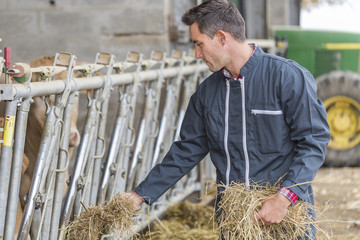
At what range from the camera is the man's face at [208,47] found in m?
2.86

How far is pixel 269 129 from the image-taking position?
9.50ft

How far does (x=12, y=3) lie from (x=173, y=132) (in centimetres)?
205

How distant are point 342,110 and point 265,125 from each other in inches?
254

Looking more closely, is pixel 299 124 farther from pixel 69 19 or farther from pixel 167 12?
pixel 69 19

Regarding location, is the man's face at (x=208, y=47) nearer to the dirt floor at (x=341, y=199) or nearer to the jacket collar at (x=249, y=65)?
the jacket collar at (x=249, y=65)

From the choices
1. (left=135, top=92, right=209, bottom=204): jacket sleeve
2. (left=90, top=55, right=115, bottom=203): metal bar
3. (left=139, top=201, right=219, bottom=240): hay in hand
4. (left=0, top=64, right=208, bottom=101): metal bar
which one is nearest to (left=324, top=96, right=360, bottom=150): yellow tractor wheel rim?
(left=139, top=201, right=219, bottom=240): hay in hand

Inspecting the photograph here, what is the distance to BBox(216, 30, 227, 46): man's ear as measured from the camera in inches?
112

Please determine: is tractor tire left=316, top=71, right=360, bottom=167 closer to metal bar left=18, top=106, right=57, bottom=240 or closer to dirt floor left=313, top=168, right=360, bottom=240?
dirt floor left=313, top=168, right=360, bottom=240

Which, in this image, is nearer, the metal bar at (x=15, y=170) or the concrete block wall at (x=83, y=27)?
Answer: the metal bar at (x=15, y=170)

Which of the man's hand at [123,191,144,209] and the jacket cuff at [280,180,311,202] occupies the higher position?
the jacket cuff at [280,180,311,202]

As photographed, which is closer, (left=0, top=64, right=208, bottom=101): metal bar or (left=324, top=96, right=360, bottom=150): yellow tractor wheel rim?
(left=0, top=64, right=208, bottom=101): metal bar

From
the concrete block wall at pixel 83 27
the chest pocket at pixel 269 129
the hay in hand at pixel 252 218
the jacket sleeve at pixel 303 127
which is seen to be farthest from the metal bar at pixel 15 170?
the concrete block wall at pixel 83 27

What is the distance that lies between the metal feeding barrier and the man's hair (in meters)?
0.73

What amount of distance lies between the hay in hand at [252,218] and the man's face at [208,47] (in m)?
0.55
